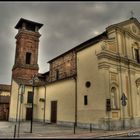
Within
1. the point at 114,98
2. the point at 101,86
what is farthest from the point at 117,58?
the point at 114,98

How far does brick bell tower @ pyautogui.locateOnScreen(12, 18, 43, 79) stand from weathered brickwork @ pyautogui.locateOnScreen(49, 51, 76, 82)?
4.60m

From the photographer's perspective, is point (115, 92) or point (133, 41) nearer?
point (115, 92)

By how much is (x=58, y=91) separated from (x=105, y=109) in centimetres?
934

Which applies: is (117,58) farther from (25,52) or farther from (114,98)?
(25,52)

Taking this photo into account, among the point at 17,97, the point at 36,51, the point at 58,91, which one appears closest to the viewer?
the point at 58,91

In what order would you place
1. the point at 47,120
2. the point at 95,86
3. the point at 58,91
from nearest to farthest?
the point at 95,86, the point at 58,91, the point at 47,120

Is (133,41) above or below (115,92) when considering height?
above

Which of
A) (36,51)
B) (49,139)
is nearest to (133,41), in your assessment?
(49,139)

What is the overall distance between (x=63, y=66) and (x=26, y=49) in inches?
410

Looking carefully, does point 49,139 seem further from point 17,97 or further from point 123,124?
point 17,97

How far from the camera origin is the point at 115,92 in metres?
20.8

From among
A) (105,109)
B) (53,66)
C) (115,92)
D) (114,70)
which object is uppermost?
(53,66)

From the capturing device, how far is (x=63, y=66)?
31000 mm

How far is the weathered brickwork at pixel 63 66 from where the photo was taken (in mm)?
28550
